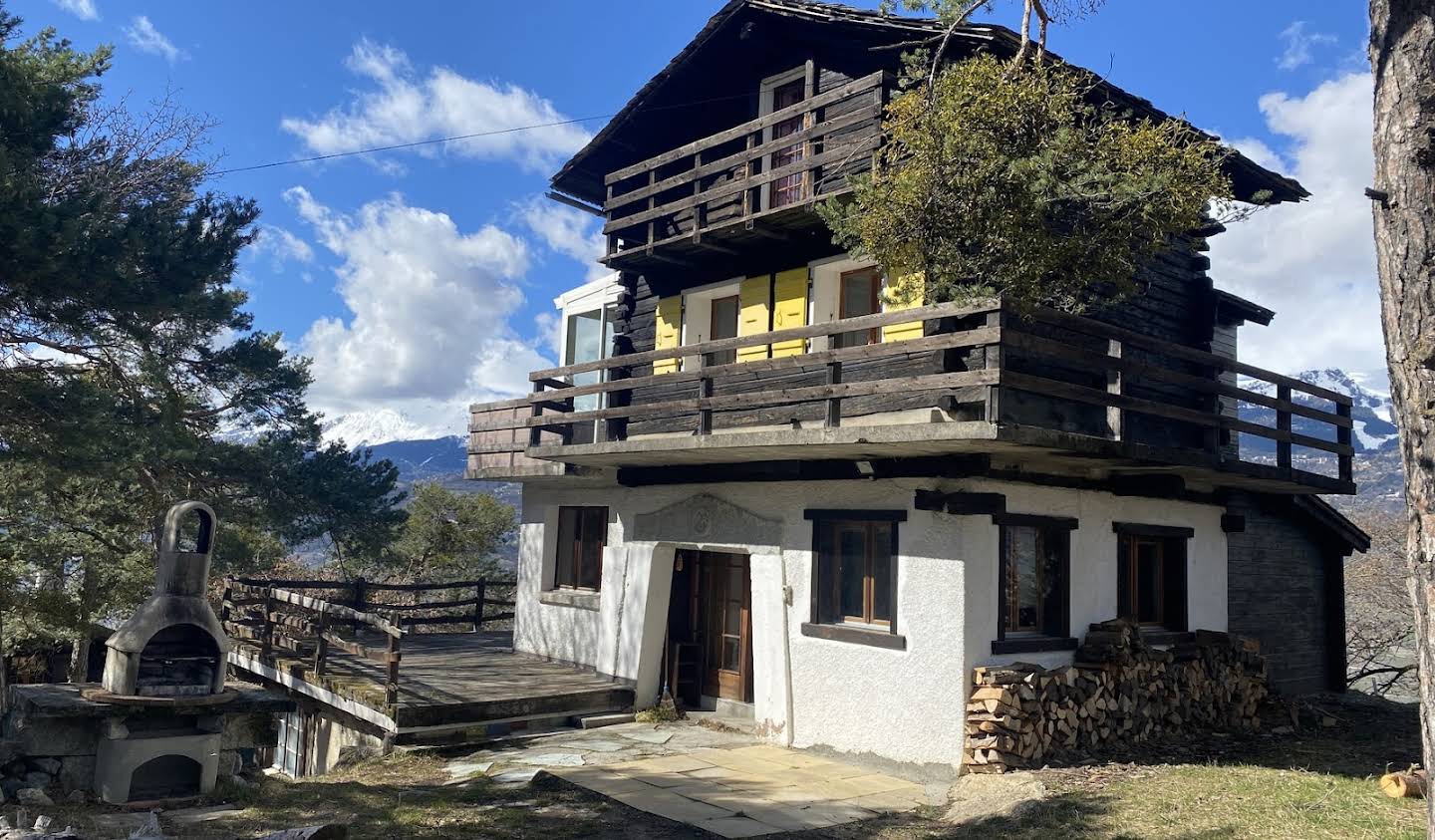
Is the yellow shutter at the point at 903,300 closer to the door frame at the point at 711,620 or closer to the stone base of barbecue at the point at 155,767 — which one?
the door frame at the point at 711,620

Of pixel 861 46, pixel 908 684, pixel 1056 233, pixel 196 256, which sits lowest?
pixel 908 684

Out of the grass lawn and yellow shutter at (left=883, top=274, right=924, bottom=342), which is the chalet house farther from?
the grass lawn

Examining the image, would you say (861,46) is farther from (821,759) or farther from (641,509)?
(821,759)

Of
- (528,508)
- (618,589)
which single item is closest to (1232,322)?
(618,589)

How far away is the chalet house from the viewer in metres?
11.2

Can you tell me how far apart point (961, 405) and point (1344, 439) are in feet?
24.4

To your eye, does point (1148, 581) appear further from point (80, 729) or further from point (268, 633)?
point (80, 729)

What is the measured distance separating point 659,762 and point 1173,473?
718 cm

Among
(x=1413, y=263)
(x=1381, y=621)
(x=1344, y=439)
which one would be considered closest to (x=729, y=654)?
(x=1344, y=439)

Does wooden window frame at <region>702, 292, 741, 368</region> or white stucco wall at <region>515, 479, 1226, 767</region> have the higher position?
wooden window frame at <region>702, 292, 741, 368</region>

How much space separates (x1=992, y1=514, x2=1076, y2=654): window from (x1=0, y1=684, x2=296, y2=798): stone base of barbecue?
9766 millimetres

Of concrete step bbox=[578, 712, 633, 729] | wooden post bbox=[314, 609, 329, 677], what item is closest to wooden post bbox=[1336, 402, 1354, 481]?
concrete step bbox=[578, 712, 633, 729]

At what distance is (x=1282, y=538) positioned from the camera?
1633 cm

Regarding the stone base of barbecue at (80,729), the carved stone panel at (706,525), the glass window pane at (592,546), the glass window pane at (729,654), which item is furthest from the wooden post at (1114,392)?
the stone base of barbecue at (80,729)
